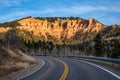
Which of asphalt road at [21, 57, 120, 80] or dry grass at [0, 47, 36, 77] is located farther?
dry grass at [0, 47, 36, 77]

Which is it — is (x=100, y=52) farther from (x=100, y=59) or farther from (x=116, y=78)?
(x=116, y=78)

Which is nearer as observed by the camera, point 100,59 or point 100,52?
point 100,59

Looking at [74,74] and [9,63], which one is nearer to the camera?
[74,74]

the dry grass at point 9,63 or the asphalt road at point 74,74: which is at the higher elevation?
the dry grass at point 9,63

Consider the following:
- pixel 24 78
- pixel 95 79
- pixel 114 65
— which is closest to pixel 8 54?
pixel 114 65

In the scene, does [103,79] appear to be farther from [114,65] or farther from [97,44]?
[97,44]

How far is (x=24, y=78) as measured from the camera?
20578mm

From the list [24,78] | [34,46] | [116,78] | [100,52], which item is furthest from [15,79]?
[34,46]

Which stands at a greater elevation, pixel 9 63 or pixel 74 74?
pixel 9 63

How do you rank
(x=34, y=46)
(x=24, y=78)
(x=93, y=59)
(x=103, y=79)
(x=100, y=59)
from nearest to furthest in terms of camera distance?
(x=103, y=79), (x=24, y=78), (x=100, y=59), (x=93, y=59), (x=34, y=46)

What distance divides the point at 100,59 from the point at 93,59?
5268 mm

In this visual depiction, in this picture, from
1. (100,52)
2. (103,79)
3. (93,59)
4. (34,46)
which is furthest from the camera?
(34,46)

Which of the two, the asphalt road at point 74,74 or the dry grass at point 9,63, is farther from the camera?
the dry grass at point 9,63

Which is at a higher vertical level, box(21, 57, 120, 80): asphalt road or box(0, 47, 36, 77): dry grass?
box(0, 47, 36, 77): dry grass
